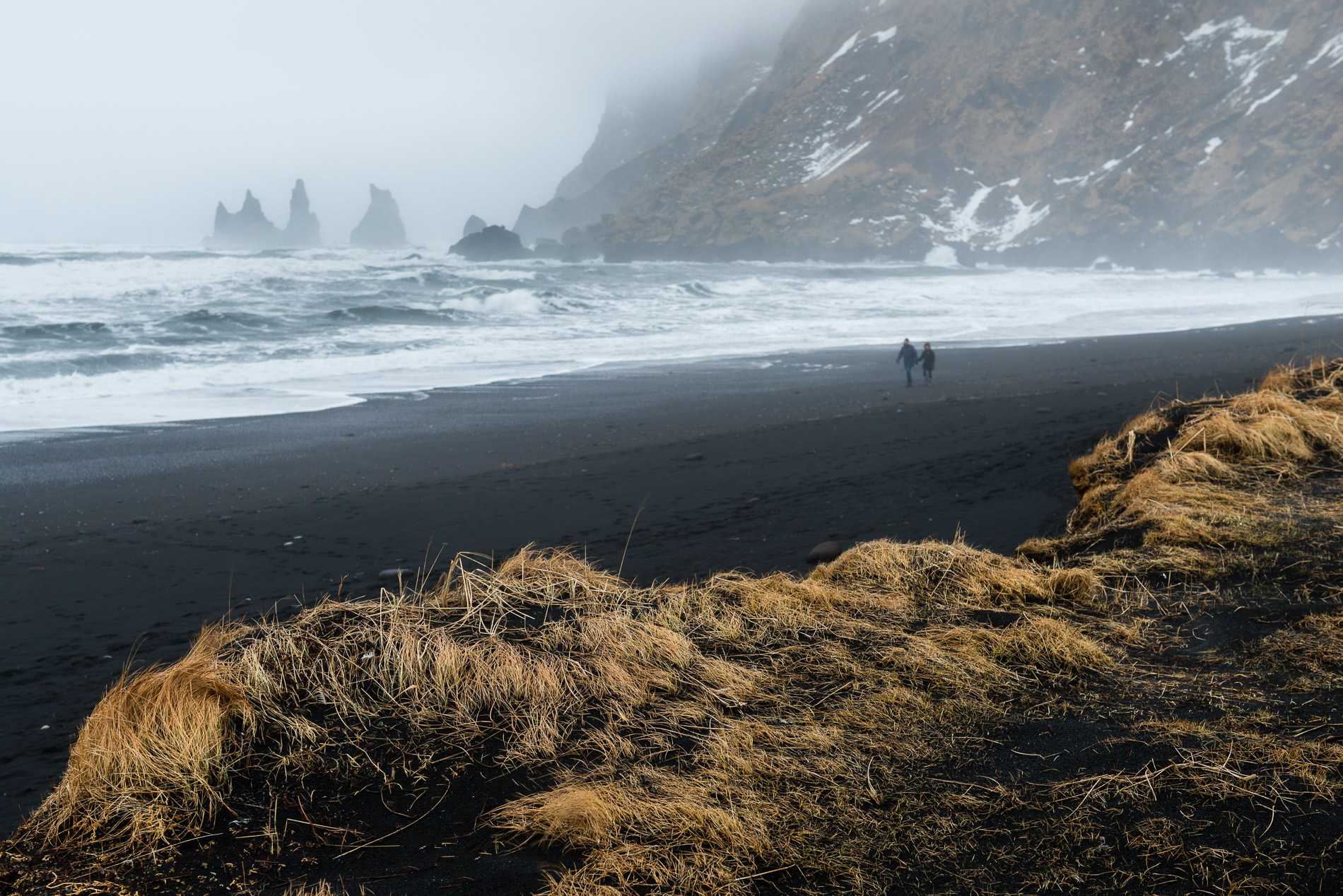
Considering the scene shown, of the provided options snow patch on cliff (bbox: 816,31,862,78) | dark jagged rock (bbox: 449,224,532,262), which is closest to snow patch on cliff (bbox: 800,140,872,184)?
snow patch on cliff (bbox: 816,31,862,78)

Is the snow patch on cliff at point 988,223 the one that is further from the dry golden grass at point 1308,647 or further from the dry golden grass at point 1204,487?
the dry golden grass at point 1308,647

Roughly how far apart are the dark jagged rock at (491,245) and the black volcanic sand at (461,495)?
9578cm

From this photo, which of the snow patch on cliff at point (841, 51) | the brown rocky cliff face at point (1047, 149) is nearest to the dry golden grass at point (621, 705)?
the brown rocky cliff face at point (1047, 149)

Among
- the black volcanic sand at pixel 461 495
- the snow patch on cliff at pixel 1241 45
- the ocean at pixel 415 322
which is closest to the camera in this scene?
the black volcanic sand at pixel 461 495

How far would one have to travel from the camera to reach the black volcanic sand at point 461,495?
542 cm

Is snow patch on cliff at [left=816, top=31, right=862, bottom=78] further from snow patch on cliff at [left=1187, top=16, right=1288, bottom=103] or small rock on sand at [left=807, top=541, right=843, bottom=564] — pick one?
small rock on sand at [left=807, top=541, right=843, bottom=564]

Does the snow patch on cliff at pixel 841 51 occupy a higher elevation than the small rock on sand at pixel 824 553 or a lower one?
higher

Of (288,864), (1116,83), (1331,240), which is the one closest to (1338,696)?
(288,864)

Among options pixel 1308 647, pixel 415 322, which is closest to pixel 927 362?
pixel 1308 647

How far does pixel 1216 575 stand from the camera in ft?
14.3

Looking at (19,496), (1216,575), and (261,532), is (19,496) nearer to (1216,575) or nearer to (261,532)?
(261,532)

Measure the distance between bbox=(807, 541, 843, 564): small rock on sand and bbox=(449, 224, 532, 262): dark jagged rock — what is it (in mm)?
103030

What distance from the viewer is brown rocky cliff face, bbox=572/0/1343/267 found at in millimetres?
89125

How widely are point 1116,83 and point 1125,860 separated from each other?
13468 centimetres
